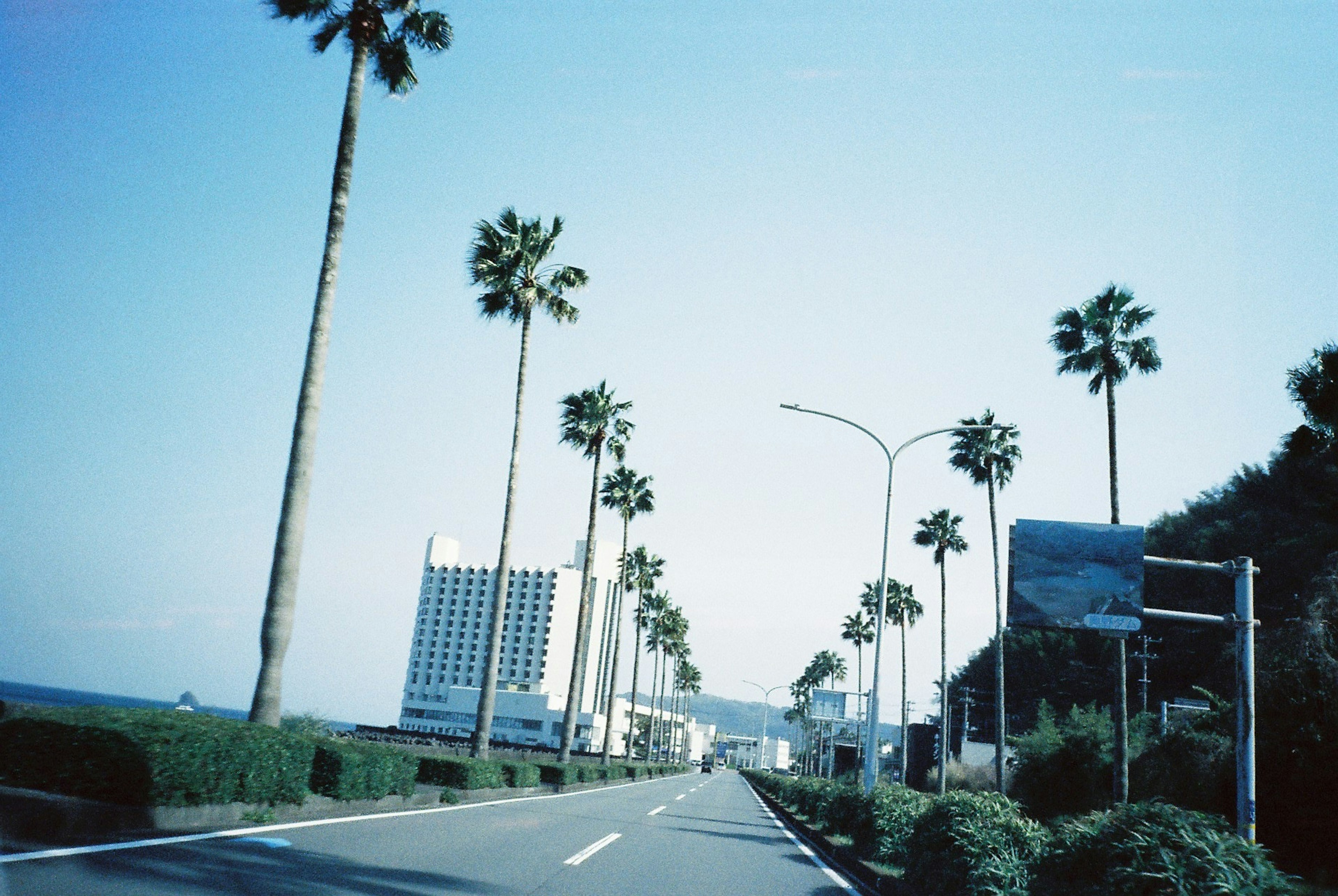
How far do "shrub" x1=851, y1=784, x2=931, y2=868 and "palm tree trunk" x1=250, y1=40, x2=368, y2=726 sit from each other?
373 inches

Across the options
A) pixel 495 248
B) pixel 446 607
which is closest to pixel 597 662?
pixel 446 607

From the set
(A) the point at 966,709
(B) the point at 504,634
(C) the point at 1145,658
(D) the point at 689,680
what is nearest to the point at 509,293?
(C) the point at 1145,658

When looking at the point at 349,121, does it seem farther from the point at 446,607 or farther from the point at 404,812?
the point at 446,607

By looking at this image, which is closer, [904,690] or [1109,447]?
[1109,447]

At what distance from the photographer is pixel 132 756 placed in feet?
29.3

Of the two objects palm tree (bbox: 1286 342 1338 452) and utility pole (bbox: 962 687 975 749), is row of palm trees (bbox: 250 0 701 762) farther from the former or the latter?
utility pole (bbox: 962 687 975 749)

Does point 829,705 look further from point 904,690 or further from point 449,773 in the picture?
point 449,773

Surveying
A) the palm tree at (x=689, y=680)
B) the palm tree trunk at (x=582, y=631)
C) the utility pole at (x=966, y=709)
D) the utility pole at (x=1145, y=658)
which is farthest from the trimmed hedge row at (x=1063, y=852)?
the palm tree at (x=689, y=680)

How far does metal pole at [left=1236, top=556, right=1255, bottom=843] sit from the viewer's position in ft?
32.1

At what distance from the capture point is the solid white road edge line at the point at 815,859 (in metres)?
13.1

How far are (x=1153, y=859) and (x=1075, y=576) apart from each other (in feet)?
32.9

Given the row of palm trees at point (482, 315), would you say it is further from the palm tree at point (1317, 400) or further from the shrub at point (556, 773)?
the palm tree at point (1317, 400)

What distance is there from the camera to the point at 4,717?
887 cm

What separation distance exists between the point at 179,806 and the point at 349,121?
11.7 m
